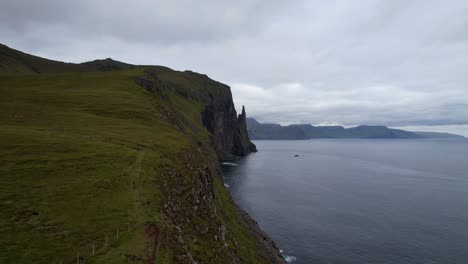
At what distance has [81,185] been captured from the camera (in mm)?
26984

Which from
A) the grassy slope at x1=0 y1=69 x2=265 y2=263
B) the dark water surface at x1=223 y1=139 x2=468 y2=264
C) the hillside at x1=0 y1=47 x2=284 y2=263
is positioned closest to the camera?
the grassy slope at x1=0 y1=69 x2=265 y2=263

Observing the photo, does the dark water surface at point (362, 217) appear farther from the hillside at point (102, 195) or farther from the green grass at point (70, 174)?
the green grass at point (70, 174)

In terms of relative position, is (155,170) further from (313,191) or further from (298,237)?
(313,191)

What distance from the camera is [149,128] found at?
55.7 meters

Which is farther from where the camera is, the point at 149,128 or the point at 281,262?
the point at 149,128

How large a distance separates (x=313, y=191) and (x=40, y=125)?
104 m

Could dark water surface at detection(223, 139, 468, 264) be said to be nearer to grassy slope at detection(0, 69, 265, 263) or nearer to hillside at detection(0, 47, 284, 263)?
hillside at detection(0, 47, 284, 263)

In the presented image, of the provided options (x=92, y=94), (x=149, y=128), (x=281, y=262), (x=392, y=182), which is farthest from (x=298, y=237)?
(x=392, y=182)

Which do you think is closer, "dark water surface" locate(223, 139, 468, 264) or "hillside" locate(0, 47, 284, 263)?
"hillside" locate(0, 47, 284, 263)

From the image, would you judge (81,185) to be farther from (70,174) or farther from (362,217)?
(362,217)

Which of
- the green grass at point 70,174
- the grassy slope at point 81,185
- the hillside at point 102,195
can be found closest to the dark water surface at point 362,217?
the hillside at point 102,195

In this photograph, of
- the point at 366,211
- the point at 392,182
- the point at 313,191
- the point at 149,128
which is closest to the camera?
the point at 149,128

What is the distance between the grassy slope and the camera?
19766 millimetres

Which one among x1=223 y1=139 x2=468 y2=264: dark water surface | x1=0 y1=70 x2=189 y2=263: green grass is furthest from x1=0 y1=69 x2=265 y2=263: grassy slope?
x1=223 y1=139 x2=468 y2=264: dark water surface
